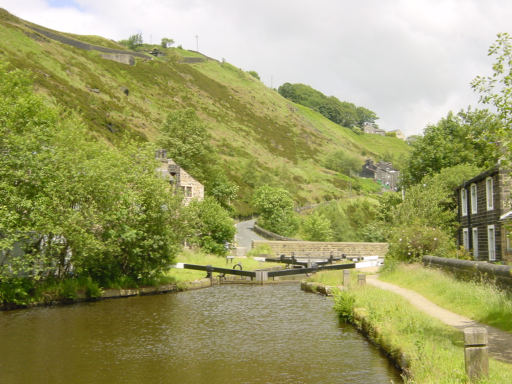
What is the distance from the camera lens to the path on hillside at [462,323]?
8969 mm

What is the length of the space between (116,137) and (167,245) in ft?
191

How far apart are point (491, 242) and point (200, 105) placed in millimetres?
106495

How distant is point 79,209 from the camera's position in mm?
21250

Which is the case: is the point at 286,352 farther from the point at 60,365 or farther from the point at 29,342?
the point at 29,342

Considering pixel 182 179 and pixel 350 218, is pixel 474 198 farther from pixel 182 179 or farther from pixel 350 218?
pixel 350 218

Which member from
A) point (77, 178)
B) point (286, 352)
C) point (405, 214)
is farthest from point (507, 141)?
point (405, 214)

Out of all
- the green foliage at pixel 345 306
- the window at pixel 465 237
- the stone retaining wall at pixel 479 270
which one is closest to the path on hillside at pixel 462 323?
the stone retaining wall at pixel 479 270

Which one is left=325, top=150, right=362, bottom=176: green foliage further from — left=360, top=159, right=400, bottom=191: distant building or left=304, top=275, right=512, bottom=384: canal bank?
left=304, top=275, right=512, bottom=384: canal bank

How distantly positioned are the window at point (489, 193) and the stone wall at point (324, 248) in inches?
817

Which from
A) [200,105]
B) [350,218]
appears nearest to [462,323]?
[350,218]

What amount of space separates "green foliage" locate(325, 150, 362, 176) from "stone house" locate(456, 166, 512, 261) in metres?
103

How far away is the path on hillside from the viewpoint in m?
8.97

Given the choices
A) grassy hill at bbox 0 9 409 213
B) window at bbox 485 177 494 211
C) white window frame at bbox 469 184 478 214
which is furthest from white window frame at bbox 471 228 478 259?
grassy hill at bbox 0 9 409 213

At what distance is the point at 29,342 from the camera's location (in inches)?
540
